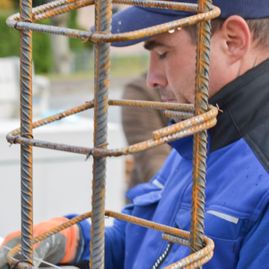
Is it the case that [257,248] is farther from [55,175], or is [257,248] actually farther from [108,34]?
[55,175]

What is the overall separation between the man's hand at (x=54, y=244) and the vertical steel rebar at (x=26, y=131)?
594 millimetres

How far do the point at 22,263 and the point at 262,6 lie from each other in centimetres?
82

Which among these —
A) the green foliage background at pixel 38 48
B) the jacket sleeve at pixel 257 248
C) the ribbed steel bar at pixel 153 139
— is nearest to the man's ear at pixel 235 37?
the jacket sleeve at pixel 257 248

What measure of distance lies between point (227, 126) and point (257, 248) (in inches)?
13.5

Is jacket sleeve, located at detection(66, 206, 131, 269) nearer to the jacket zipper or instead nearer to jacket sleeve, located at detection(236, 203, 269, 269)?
the jacket zipper

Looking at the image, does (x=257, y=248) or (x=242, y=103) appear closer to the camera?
(x=257, y=248)

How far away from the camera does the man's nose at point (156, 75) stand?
5.48ft

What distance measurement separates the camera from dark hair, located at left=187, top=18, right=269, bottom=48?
1.57 metres

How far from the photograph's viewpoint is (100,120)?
1.02 m

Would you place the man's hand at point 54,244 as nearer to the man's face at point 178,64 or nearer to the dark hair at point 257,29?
the man's face at point 178,64

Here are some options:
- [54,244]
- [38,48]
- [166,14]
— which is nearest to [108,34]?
[166,14]

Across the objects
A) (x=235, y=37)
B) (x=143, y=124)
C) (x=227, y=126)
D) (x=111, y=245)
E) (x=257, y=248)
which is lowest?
(x=143, y=124)

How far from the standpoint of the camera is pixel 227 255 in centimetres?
146

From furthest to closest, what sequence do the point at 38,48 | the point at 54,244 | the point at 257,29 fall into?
the point at 38,48 → the point at 54,244 → the point at 257,29
